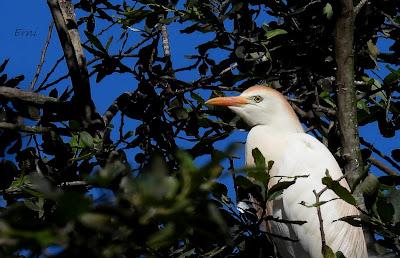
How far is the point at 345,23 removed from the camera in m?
3.18

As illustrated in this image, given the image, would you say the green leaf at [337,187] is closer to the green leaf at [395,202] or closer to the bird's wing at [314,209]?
the green leaf at [395,202]

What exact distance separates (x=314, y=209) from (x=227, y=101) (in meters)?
0.71

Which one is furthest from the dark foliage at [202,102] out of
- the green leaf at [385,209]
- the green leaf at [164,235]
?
the green leaf at [164,235]

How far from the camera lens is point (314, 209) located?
12.5 ft

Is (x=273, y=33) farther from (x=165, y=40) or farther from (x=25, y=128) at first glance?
(x=25, y=128)

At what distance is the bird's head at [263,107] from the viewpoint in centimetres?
386

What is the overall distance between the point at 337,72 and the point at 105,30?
1.21m

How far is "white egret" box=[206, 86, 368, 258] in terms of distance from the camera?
371 cm

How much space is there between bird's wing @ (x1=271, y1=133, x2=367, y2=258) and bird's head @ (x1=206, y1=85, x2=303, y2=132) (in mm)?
236

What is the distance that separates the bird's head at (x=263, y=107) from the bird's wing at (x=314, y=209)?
0.24m

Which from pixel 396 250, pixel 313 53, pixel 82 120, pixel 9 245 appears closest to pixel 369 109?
pixel 313 53

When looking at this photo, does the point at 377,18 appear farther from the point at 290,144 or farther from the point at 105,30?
the point at 105,30

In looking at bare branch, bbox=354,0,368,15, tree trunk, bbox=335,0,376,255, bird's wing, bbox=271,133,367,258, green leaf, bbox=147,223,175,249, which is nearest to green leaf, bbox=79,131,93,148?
tree trunk, bbox=335,0,376,255

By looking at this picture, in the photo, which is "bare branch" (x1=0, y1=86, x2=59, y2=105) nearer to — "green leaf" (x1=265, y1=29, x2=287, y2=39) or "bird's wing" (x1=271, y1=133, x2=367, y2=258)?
"green leaf" (x1=265, y1=29, x2=287, y2=39)
